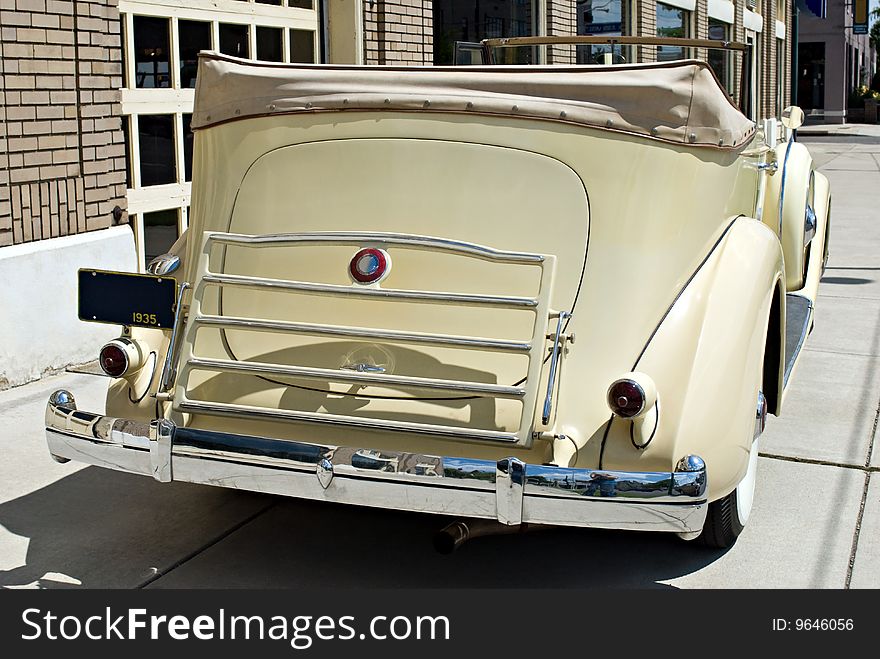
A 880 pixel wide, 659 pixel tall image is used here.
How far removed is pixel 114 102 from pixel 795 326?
166 inches

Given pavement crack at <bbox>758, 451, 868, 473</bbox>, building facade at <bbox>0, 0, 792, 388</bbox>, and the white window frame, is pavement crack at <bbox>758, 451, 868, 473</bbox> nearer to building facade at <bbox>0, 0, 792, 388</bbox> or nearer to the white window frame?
building facade at <bbox>0, 0, 792, 388</bbox>

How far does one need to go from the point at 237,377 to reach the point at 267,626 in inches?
32.3

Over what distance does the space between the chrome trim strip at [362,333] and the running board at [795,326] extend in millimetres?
1707

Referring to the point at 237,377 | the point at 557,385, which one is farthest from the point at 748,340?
the point at 237,377

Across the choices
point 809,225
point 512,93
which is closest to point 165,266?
point 512,93

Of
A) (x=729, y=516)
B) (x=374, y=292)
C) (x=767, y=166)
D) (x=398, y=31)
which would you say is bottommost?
(x=729, y=516)

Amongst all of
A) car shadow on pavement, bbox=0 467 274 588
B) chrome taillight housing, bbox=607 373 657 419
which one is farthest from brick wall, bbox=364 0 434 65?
chrome taillight housing, bbox=607 373 657 419

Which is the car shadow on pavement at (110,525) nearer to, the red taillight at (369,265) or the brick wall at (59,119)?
the red taillight at (369,265)

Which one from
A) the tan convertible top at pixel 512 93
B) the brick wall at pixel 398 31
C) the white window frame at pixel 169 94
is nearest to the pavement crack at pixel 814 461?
the tan convertible top at pixel 512 93

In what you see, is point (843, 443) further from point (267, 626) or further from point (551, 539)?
point (267, 626)

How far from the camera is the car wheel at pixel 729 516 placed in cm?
389

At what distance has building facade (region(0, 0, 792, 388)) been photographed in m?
6.09

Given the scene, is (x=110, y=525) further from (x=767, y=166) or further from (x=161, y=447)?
(x=767, y=166)

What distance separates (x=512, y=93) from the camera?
12.2 feet
